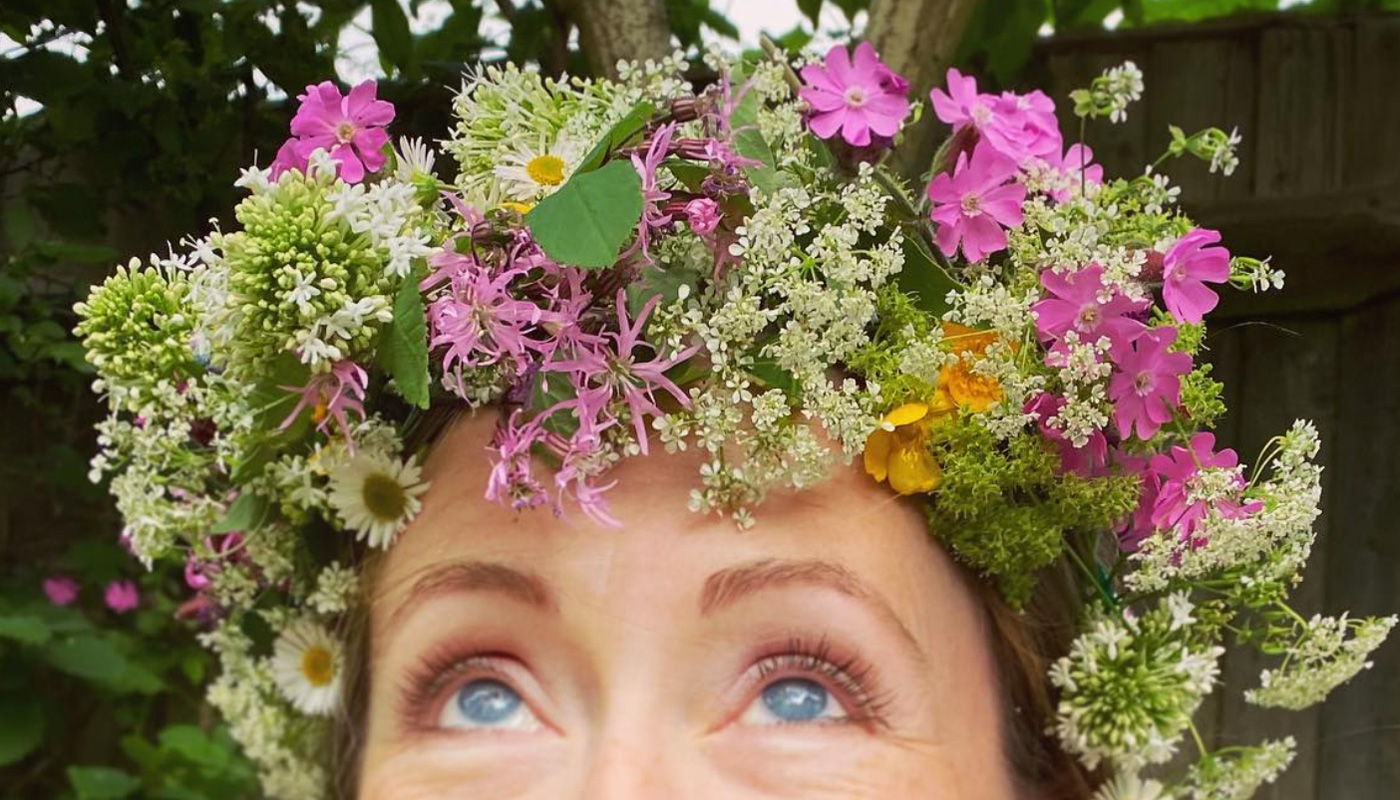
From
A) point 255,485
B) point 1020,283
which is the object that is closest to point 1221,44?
point 1020,283

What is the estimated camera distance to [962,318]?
1054mm

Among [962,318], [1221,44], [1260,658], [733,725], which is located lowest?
[733,725]

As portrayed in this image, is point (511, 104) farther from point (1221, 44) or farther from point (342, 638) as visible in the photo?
point (1221, 44)

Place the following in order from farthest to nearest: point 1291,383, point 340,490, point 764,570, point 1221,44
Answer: point 1221,44
point 1291,383
point 340,490
point 764,570

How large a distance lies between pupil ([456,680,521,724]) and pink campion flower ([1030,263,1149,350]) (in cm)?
52

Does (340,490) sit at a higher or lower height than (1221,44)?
lower

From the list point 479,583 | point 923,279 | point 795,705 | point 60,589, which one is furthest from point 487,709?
point 60,589

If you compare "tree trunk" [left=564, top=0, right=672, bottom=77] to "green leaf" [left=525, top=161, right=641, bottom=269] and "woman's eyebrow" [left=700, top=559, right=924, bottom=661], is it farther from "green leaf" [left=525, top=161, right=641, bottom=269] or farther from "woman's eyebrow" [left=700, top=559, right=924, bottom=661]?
"woman's eyebrow" [left=700, top=559, right=924, bottom=661]

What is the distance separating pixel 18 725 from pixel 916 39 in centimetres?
143

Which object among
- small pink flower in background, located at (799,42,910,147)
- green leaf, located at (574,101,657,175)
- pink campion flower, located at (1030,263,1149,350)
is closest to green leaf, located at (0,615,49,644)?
green leaf, located at (574,101,657,175)

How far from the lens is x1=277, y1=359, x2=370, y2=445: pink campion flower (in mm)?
973

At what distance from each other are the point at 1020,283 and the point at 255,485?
698 millimetres

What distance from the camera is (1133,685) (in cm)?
112

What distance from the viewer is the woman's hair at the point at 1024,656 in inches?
44.7
